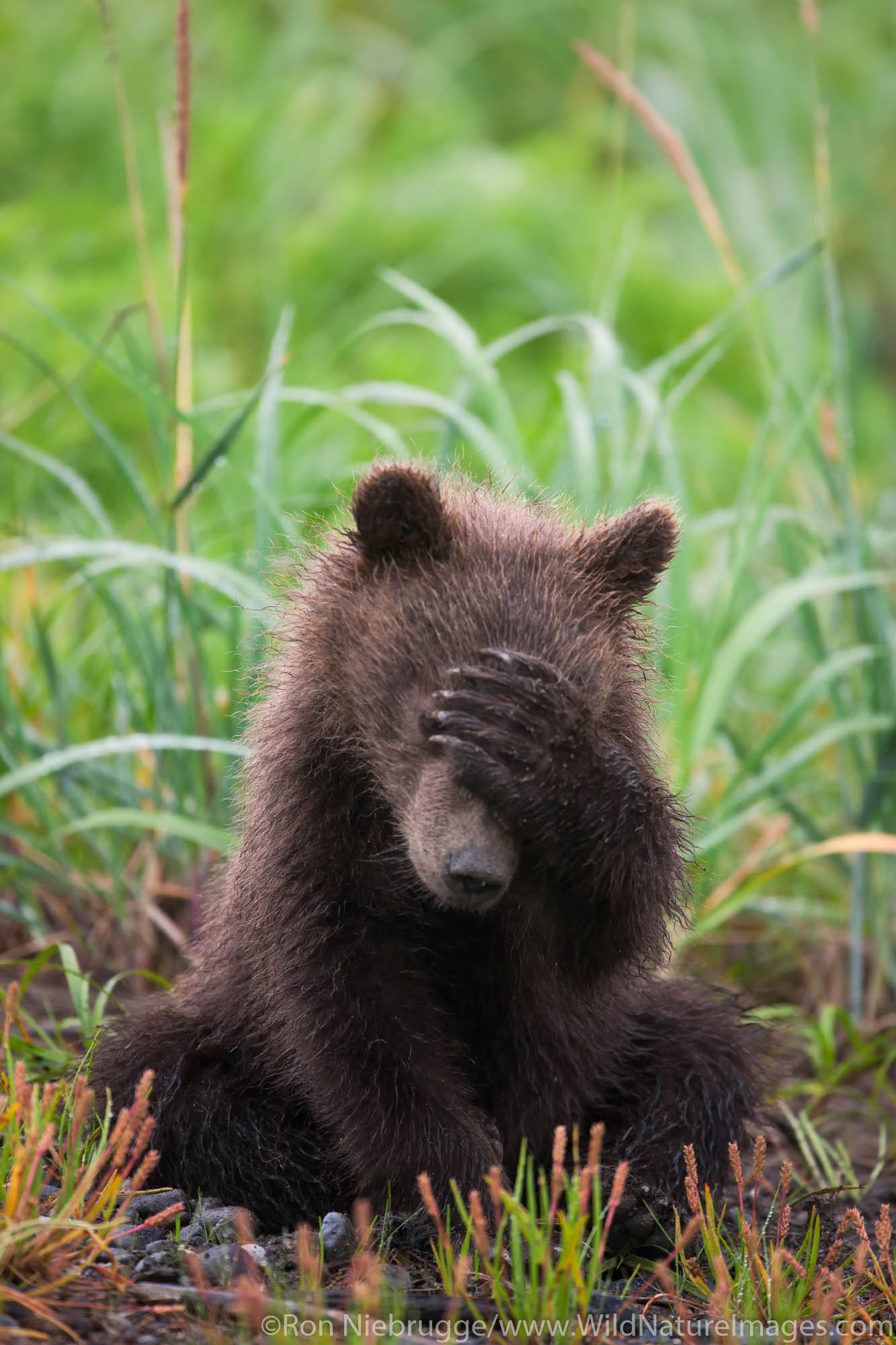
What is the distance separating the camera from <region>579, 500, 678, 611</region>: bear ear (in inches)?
124

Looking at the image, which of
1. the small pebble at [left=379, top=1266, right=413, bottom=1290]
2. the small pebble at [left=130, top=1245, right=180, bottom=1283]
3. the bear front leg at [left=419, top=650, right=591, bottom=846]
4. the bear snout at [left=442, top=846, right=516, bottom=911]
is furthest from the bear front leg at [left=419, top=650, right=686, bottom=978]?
the small pebble at [left=130, top=1245, right=180, bottom=1283]

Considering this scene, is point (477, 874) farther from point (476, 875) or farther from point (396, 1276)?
point (396, 1276)

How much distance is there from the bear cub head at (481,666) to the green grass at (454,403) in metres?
0.41

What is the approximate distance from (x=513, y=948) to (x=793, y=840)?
2.39m

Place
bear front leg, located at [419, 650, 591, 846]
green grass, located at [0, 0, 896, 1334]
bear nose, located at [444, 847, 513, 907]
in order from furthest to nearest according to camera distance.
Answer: green grass, located at [0, 0, 896, 1334] < bear front leg, located at [419, 650, 591, 846] < bear nose, located at [444, 847, 513, 907]

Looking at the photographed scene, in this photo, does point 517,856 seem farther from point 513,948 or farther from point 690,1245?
point 690,1245

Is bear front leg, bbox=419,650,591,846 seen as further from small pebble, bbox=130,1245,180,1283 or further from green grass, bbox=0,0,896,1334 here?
small pebble, bbox=130,1245,180,1283

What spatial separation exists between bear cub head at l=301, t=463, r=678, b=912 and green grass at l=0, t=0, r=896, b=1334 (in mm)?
409

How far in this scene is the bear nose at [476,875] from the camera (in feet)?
8.32

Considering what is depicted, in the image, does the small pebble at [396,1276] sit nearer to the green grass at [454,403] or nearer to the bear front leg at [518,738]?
the bear front leg at [518,738]

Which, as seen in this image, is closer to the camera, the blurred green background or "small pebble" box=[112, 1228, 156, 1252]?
"small pebble" box=[112, 1228, 156, 1252]

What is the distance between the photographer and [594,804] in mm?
2748

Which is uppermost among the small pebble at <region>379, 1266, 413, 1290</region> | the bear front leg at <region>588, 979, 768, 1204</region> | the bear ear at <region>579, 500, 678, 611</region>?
the bear ear at <region>579, 500, 678, 611</region>

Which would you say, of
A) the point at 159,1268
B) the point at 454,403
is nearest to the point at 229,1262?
the point at 159,1268
